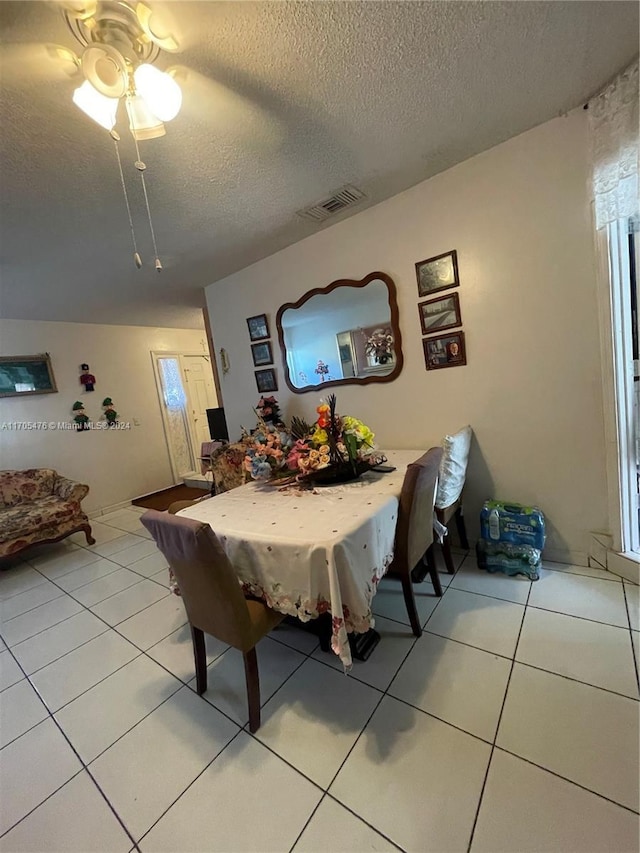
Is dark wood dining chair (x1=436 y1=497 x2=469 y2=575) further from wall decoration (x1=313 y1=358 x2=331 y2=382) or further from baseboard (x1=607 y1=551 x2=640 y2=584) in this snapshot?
wall decoration (x1=313 y1=358 x2=331 y2=382)

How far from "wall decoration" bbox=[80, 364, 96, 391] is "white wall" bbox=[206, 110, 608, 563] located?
371cm

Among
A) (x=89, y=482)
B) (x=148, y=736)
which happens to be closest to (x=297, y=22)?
(x=148, y=736)

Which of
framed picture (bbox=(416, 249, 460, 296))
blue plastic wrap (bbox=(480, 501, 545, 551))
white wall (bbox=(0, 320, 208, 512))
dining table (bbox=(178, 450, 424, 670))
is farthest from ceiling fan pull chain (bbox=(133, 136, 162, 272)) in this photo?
white wall (bbox=(0, 320, 208, 512))

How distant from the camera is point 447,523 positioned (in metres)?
2.14

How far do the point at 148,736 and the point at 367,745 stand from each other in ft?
2.84

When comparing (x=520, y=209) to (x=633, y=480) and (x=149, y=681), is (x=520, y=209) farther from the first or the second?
(x=149, y=681)

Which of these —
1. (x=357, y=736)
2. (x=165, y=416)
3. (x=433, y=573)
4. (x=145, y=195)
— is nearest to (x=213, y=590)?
(x=357, y=736)

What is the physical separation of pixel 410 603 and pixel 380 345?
1692mm

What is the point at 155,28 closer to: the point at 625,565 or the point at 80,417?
the point at 625,565

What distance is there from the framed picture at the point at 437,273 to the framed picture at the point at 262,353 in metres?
1.46

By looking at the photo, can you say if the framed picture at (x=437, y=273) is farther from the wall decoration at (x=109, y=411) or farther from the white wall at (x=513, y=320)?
the wall decoration at (x=109, y=411)

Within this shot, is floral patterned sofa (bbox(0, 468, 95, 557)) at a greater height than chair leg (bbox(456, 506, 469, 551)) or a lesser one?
greater

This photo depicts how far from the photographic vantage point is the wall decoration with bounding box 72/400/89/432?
4219 millimetres

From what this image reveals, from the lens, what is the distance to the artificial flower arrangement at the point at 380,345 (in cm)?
239
